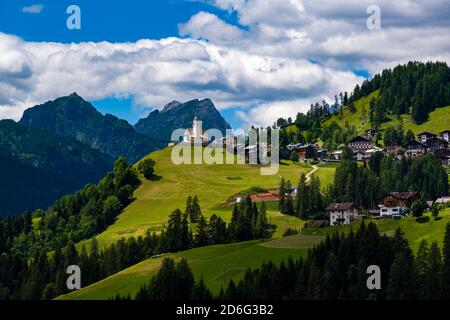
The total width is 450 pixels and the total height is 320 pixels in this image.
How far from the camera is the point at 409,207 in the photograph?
169 meters

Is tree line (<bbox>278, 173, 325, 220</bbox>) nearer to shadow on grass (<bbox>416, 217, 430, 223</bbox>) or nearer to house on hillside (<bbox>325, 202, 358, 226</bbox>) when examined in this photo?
house on hillside (<bbox>325, 202, 358, 226</bbox>)

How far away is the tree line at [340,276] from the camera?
100 meters

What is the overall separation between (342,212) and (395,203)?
1389 cm

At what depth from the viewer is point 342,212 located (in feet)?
543

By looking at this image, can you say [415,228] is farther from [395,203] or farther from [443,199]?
[443,199]

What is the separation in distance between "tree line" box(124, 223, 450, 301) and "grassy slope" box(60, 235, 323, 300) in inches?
189

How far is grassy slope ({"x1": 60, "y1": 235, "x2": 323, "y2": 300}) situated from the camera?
405 ft

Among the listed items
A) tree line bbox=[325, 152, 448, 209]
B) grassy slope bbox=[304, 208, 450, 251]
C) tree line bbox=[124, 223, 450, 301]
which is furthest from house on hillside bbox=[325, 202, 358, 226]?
tree line bbox=[124, 223, 450, 301]

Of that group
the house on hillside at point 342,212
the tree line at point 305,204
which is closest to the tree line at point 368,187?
the tree line at point 305,204

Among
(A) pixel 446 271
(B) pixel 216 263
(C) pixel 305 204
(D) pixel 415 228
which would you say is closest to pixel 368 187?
(C) pixel 305 204

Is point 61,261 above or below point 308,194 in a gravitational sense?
below

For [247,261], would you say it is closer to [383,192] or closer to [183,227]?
[183,227]

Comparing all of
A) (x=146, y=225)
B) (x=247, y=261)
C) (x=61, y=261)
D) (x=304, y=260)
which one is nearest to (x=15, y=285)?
(x=61, y=261)
